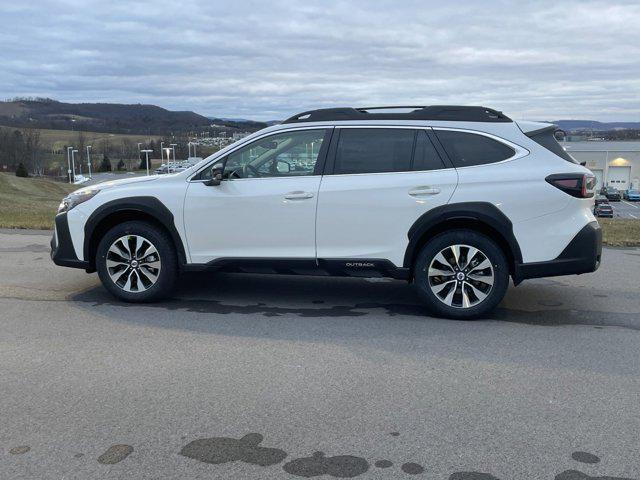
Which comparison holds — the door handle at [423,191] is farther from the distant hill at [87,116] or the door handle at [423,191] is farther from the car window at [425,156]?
the distant hill at [87,116]

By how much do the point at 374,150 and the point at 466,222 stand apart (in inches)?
43.1

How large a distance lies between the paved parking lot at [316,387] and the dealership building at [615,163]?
78785 millimetres

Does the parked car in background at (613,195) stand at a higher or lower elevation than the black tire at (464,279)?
lower

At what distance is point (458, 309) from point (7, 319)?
4.19 meters

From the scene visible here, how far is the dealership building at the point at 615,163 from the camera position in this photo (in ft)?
258

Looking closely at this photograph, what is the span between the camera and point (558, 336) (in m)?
5.22

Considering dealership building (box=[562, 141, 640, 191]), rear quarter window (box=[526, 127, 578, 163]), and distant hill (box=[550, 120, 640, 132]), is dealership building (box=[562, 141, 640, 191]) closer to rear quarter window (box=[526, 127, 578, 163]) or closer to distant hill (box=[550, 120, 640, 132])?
distant hill (box=[550, 120, 640, 132])

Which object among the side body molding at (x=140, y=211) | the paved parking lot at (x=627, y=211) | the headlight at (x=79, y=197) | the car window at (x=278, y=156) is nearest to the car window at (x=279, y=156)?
the car window at (x=278, y=156)

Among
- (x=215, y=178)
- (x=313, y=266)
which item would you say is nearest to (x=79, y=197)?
(x=215, y=178)

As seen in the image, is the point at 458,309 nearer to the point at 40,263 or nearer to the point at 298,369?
the point at 298,369

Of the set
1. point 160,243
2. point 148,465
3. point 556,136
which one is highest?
point 556,136

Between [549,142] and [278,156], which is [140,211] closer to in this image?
[278,156]

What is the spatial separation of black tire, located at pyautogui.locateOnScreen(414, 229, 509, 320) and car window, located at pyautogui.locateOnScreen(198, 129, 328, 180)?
1.42m

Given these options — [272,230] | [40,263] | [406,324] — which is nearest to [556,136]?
[406,324]
